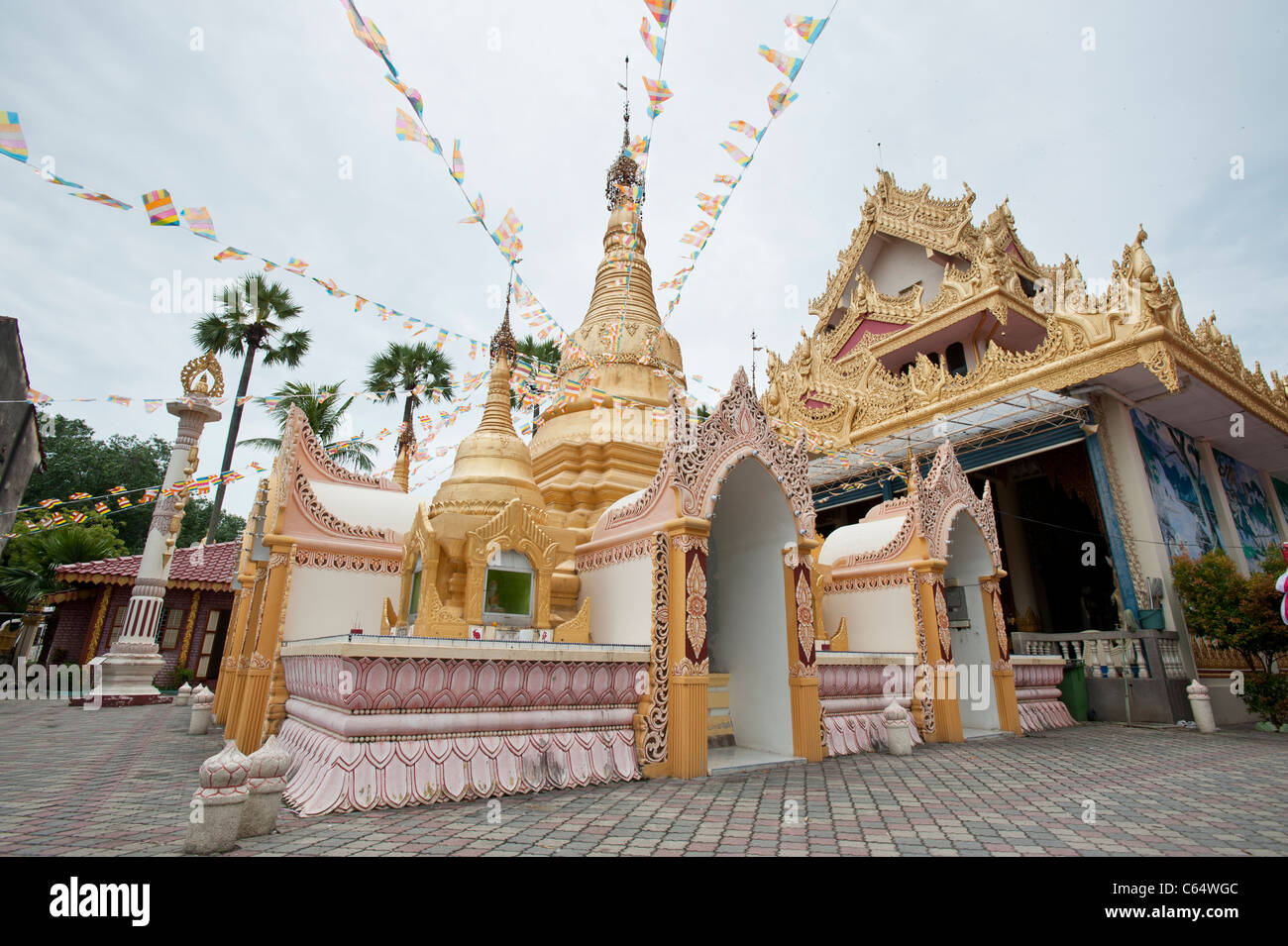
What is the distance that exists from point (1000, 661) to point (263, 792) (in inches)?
432

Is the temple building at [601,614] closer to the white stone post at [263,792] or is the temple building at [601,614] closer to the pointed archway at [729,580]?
the pointed archway at [729,580]

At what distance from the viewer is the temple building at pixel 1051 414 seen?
13391mm

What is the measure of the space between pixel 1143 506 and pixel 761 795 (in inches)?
496

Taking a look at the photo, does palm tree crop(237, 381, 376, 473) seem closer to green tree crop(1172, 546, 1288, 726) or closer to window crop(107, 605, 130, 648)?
window crop(107, 605, 130, 648)

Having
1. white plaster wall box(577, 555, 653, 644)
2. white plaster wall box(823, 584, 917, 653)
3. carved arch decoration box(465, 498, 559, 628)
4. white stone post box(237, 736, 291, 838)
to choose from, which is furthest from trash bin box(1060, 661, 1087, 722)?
white stone post box(237, 736, 291, 838)

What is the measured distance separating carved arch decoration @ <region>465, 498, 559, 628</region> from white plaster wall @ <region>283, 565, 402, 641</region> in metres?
1.65

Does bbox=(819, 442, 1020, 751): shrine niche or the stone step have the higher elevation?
bbox=(819, 442, 1020, 751): shrine niche

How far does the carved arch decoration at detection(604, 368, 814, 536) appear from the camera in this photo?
7.20 meters

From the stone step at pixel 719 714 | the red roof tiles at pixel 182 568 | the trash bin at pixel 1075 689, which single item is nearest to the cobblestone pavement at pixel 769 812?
the stone step at pixel 719 714

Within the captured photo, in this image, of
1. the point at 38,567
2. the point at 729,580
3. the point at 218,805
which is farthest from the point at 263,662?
the point at 38,567

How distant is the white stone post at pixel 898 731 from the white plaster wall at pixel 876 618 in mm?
1790

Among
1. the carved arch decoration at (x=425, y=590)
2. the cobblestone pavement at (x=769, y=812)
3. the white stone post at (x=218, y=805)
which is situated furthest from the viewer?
the carved arch decoration at (x=425, y=590)
